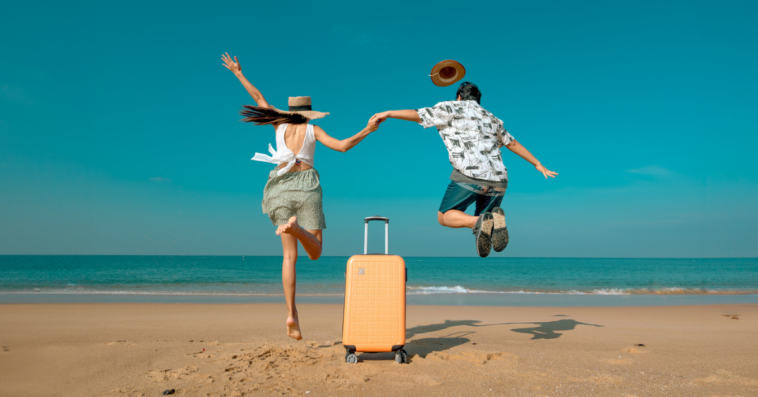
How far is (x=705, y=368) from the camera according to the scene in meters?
3.65

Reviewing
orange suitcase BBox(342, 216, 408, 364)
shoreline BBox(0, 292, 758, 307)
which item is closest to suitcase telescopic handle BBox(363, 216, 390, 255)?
orange suitcase BBox(342, 216, 408, 364)

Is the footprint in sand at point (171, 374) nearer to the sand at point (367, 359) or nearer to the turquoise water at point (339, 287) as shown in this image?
the sand at point (367, 359)

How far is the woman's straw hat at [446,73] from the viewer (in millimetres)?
4258

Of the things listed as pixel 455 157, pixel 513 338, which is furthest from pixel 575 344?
pixel 455 157

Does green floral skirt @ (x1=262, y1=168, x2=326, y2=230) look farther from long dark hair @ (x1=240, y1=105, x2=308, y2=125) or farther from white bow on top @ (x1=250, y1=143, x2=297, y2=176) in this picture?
long dark hair @ (x1=240, y1=105, x2=308, y2=125)

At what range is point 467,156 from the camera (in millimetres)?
3932

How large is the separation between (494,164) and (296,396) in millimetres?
2656

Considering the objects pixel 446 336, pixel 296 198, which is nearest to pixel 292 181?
pixel 296 198

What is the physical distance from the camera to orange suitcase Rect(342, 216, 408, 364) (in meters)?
3.80

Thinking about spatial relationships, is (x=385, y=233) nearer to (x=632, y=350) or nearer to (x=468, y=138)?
(x=468, y=138)

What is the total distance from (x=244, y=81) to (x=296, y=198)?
155 centimetres

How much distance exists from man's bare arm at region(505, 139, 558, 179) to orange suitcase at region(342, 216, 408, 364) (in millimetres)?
1832

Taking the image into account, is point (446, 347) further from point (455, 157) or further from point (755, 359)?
point (755, 359)

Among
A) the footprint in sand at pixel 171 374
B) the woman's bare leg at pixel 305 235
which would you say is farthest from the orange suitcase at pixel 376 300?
the footprint in sand at pixel 171 374
